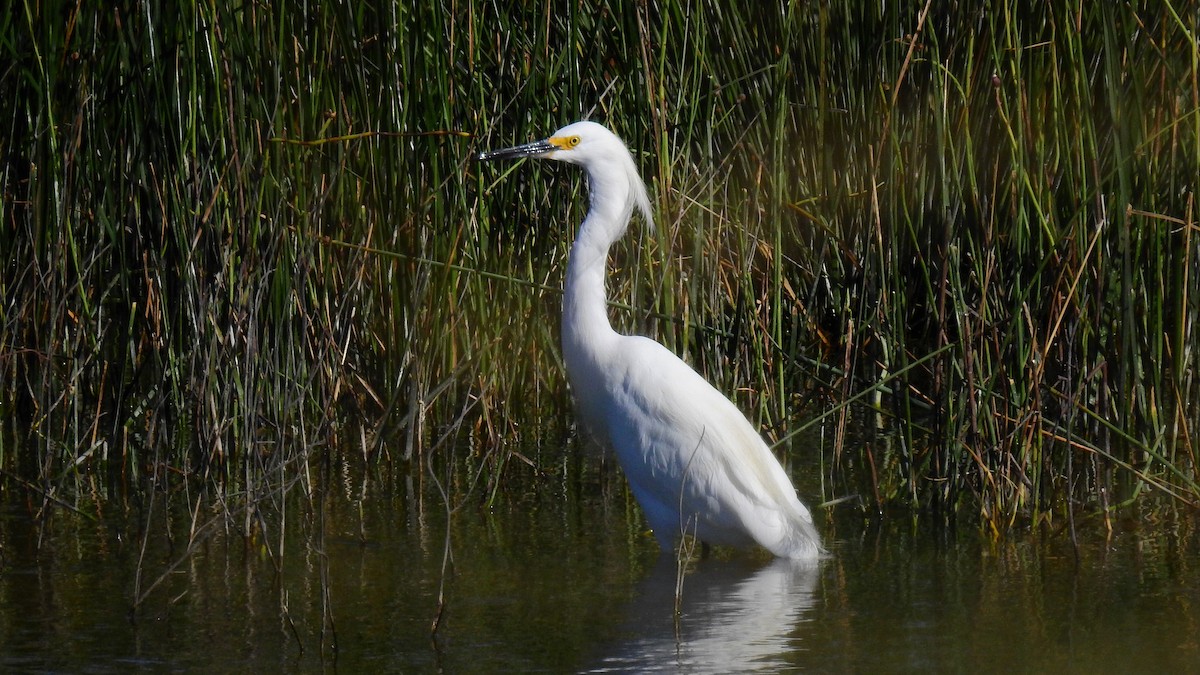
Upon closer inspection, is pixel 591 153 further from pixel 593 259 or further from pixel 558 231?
pixel 558 231

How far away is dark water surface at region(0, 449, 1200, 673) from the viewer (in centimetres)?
314

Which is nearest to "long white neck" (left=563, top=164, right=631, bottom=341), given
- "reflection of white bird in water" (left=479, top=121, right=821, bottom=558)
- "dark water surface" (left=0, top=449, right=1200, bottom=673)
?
"reflection of white bird in water" (left=479, top=121, right=821, bottom=558)

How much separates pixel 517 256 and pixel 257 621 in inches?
79.3

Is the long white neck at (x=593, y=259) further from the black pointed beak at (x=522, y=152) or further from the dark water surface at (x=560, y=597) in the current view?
the dark water surface at (x=560, y=597)

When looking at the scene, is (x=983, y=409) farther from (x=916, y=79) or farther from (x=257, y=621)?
(x=257, y=621)

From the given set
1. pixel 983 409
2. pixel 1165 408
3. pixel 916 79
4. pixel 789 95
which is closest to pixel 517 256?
pixel 789 95

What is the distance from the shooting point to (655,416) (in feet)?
13.8

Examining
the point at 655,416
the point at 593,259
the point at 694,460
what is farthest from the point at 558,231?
the point at 694,460

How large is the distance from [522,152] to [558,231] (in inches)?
34.5

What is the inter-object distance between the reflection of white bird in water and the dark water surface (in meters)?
0.13

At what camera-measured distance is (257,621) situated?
340cm

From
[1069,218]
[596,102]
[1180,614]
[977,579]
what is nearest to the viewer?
[1180,614]

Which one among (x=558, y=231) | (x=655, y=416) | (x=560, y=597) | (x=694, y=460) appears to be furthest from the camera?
(x=558, y=231)

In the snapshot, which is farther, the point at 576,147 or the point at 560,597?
the point at 576,147
